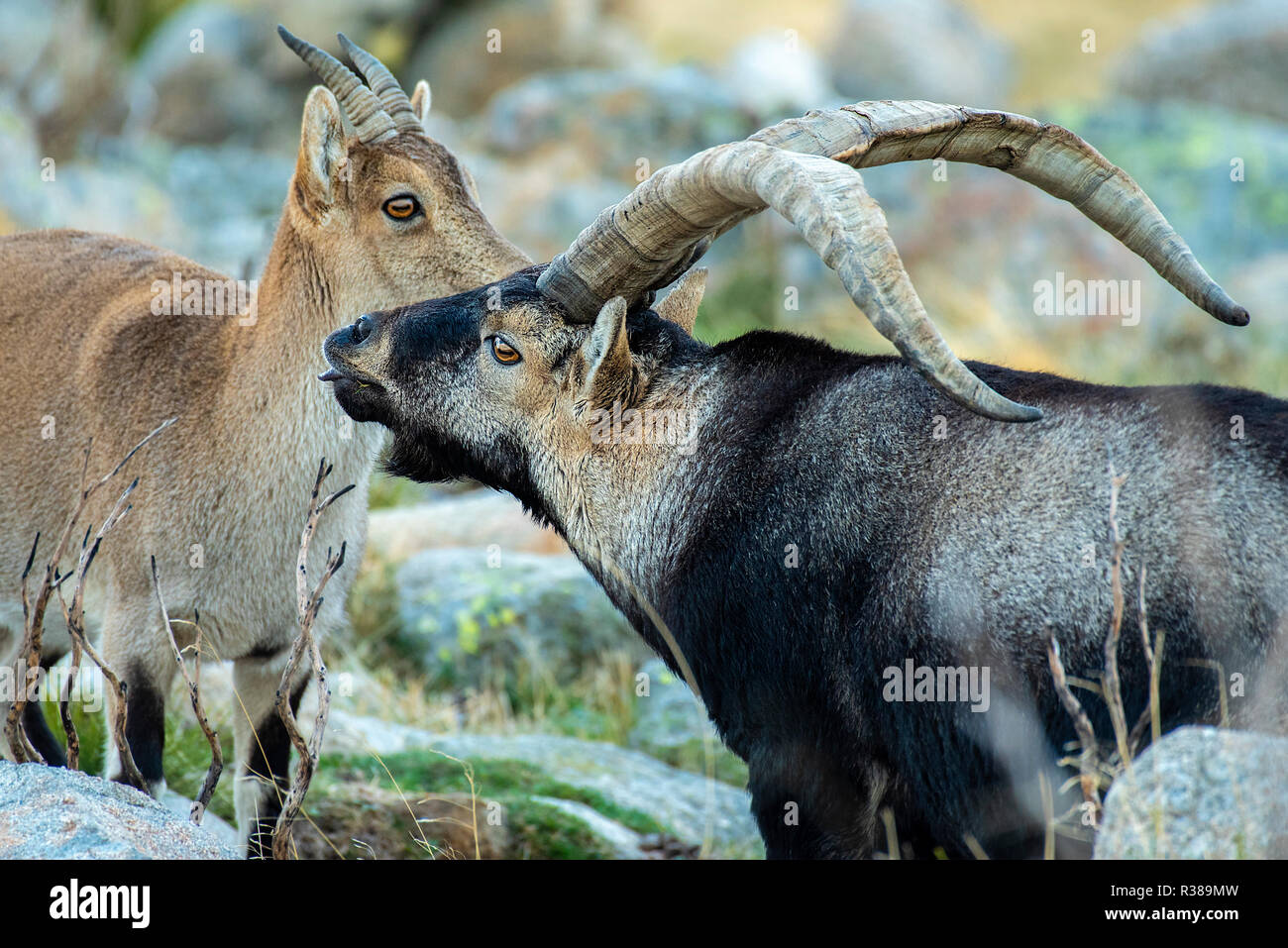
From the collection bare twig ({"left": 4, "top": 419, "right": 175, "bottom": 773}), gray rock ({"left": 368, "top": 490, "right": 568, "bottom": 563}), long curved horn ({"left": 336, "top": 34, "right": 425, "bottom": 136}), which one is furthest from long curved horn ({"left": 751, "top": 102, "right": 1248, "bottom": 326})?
gray rock ({"left": 368, "top": 490, "right": 568, "bottom": 563})

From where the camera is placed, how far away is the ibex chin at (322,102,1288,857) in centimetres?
452

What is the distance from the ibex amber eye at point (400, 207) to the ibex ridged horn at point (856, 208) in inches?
57.5

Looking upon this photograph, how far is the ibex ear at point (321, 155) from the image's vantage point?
6688 millimetres

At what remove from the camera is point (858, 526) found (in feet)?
16.4

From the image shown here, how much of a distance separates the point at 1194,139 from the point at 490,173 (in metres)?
10.8

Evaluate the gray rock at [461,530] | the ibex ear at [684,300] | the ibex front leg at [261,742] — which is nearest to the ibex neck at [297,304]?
the ibex front leg at [261,742]

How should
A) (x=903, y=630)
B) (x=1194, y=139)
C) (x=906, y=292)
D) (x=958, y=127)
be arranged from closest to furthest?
(x=906, y=292), (x=903, y=630), (x=958, y=127), (x=1194, y=139)

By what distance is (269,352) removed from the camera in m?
6.66

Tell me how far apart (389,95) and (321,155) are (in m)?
0.68

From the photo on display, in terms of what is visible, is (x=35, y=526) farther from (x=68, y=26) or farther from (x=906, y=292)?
(x=68, y=26)

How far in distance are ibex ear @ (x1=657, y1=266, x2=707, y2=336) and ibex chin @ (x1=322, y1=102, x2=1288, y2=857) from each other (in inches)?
0.8

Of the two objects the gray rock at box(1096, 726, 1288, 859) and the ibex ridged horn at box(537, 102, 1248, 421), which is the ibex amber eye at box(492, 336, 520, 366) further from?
the gray rock at box(1096, 726, 1288, 859)

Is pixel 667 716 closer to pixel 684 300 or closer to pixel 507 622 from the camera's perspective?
pixel 507 622
